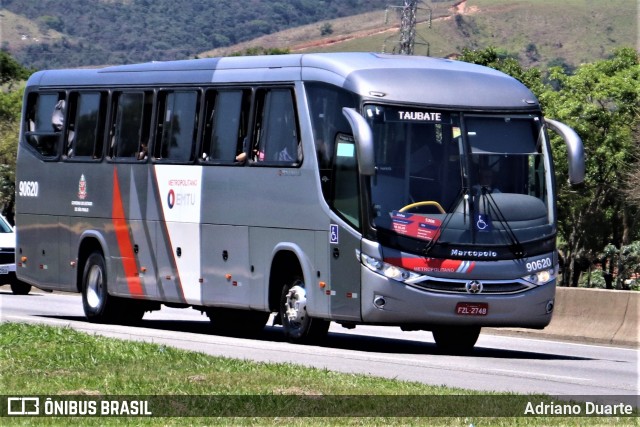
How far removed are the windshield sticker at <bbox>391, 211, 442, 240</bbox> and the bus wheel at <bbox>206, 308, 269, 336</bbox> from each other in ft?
14.4

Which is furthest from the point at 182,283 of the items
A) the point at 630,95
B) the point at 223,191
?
the point at 630,95

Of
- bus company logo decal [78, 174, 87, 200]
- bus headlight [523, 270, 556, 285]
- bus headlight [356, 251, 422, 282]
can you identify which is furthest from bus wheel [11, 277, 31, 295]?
bus headlight [523, 270, 556, 285]

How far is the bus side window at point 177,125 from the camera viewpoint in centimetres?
2122

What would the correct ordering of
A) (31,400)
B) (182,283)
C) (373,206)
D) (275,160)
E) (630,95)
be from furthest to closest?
(630,95), (182,283), (275,160), (373,206), (31,400)

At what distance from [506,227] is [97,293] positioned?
791cm

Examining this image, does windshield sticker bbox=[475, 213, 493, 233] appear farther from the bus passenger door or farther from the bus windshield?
the bus passenger door

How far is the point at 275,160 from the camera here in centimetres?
1942

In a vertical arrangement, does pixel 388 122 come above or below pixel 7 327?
above

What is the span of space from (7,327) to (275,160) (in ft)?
13.1

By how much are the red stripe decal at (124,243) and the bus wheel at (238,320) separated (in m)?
1.19

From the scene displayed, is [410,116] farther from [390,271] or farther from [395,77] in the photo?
[390,271]

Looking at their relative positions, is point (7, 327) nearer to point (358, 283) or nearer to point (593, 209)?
point (358, 283)

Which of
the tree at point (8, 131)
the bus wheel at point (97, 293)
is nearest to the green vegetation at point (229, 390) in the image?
the bus wheel at point (97, 293)

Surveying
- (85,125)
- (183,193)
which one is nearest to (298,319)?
(183,193)
